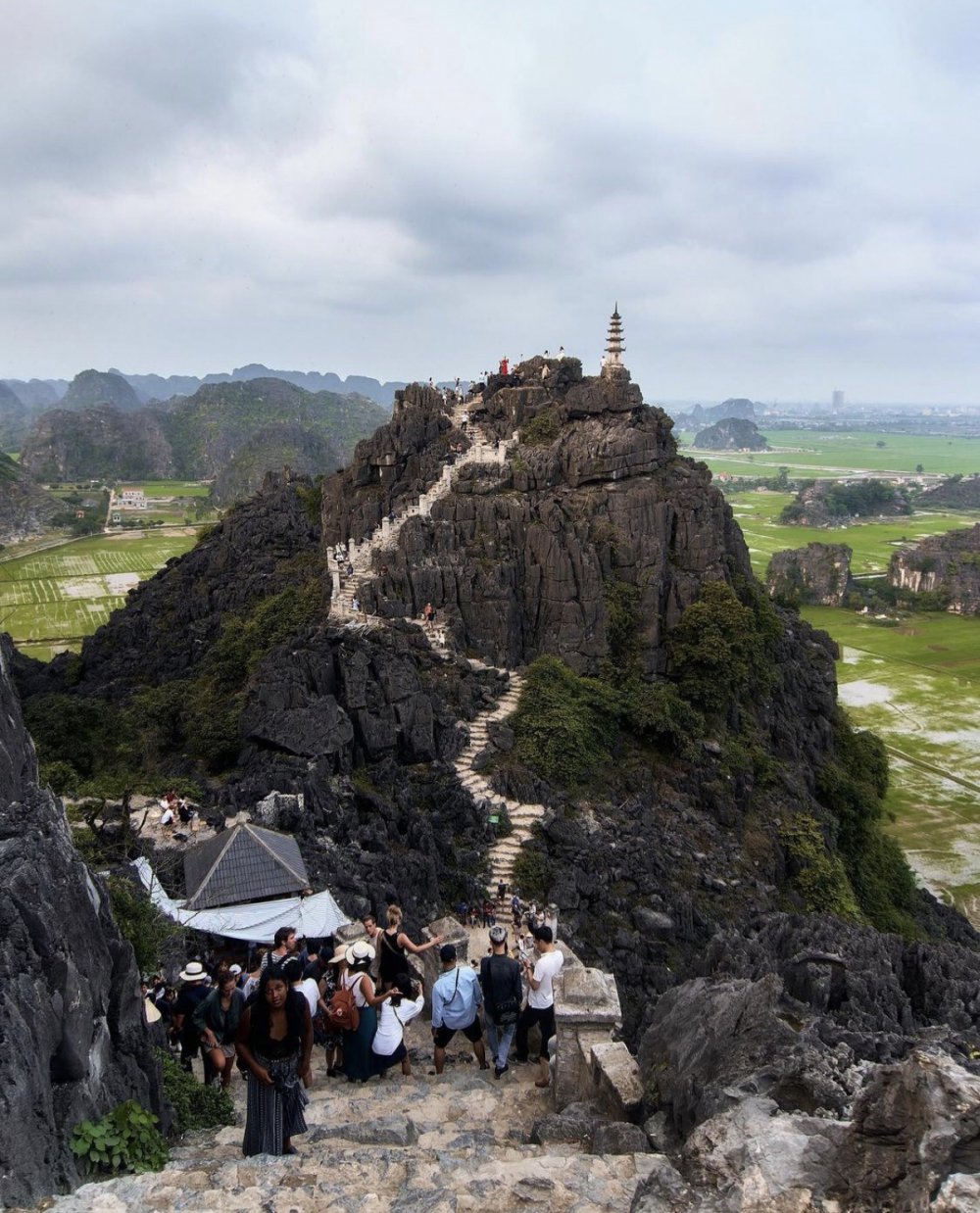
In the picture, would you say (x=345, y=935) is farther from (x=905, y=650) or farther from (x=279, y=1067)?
(x=905, y=650)

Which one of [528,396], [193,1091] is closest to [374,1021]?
[193,1091]

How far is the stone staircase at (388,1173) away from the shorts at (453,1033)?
1.07m

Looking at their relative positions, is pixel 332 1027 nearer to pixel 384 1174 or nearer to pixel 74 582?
pixel 384 1174

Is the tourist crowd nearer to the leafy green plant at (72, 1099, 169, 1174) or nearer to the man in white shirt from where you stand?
the man in white shirt

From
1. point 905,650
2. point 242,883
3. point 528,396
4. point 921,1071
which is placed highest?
A: point 528,396

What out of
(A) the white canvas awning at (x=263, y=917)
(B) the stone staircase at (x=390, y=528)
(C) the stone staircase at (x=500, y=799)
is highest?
(B) the stone staircase at (x=390, y=528)

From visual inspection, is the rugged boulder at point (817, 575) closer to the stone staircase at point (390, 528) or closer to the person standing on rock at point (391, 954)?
the stone staircase at point (390, 528)

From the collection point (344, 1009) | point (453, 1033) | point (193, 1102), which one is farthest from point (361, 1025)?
point (193, 1102)

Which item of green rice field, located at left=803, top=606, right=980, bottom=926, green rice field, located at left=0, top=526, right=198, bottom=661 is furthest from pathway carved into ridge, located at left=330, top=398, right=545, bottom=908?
green rice field, located at left=0, top=526, right=198, bottom=661

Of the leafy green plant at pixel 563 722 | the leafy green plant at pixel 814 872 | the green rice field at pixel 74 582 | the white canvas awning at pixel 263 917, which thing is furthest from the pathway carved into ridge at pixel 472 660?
the green rice field at pixel 74 582

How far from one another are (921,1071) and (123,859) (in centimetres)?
1725

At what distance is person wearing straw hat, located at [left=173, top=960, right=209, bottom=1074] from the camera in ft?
33.5

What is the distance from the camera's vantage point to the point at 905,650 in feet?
248

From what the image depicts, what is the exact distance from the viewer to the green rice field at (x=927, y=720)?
39844 mm
